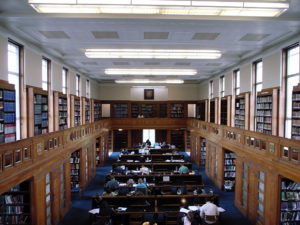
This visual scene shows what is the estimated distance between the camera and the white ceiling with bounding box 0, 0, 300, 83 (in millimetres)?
5426

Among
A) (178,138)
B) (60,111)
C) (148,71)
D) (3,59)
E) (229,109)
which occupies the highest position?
(148,71)

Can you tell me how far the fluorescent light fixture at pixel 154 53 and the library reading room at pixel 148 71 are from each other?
1.6 inches

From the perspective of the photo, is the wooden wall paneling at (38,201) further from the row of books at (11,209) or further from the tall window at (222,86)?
the tall window at (222,86)

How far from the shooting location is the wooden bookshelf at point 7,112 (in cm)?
589

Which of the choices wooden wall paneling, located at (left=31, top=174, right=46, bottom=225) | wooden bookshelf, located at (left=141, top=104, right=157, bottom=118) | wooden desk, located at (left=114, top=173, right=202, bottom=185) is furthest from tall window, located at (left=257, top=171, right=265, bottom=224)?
wooden bookshelf, located at (left=141, top=104, right=157, bottom=118)

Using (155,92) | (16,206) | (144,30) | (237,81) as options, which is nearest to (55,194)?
(16,206)

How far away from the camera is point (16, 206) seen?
5898 millimetres

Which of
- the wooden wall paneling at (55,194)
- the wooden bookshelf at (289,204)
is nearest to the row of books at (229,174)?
the wooden bookshelf at (289,204)

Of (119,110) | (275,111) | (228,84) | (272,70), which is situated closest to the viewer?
(275,111)

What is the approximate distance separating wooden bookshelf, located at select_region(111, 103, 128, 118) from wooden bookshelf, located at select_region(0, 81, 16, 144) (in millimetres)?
12285

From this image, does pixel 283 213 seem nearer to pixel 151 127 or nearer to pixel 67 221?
pixel 67 221

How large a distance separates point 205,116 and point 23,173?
13.3m

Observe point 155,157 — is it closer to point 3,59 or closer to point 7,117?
point 7,117

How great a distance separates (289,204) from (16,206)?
6.74 meters
